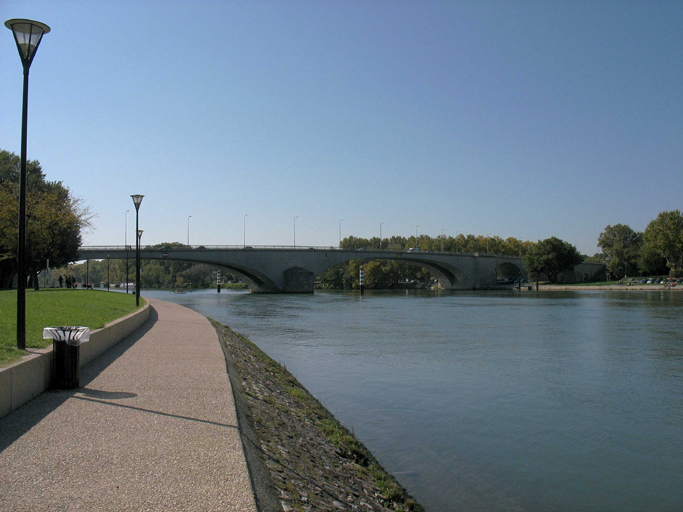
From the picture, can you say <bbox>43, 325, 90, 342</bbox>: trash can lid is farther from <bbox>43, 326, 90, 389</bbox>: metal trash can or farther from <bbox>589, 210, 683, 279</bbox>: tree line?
<bbox>589, 210, 683, 279</bbox>: tree line

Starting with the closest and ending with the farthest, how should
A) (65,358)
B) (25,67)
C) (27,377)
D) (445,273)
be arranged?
(27,377) < (65,358) < (25,67) < (445,273)

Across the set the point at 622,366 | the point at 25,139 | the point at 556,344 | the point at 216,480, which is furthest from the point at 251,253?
the point at 216,480

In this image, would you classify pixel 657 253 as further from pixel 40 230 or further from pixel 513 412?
pixel 513 412

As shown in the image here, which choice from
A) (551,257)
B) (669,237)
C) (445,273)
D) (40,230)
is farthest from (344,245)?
Answer: (40,230)

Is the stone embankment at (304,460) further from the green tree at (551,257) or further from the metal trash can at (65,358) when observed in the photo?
the green tree at (551,257)

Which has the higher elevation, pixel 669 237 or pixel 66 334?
pixel 669 237

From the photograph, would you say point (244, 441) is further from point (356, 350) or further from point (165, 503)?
point (356, 350)

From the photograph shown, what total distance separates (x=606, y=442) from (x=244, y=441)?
667cm

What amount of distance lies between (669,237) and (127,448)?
99893mm

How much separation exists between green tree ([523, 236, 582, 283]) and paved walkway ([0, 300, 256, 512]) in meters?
99.1

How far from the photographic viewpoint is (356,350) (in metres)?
20.5

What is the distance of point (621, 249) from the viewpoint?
390 ft

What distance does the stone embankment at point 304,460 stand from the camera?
5.55 m

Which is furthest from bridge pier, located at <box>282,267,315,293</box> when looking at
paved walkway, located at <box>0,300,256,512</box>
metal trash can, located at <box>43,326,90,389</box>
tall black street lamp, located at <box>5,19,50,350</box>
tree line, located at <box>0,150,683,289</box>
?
metal trash can, located at <box>43,326,90,389</box>
